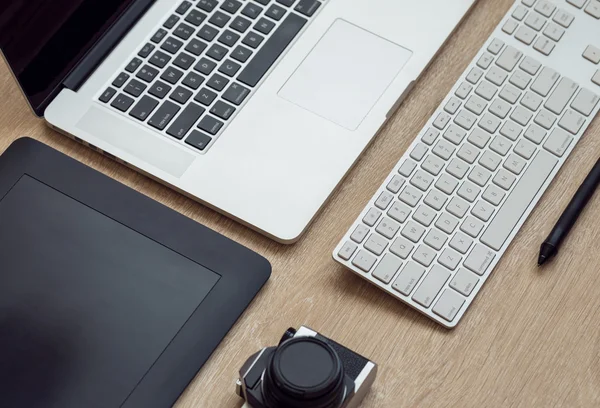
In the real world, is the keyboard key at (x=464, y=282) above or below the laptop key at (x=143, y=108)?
above

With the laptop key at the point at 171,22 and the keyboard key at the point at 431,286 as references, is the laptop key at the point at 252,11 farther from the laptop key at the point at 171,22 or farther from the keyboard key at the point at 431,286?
the keyboard key at the point at 431,286

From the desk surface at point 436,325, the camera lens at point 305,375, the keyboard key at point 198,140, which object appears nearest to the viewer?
the camera lens at point 305,375

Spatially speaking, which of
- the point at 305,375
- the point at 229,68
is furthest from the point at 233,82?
the point at 305,375

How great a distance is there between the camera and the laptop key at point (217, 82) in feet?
2.78

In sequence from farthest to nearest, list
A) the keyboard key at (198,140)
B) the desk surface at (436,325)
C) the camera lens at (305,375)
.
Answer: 1. the keyboard key at (198,140)
2. the desk surface at (436,325)
3. the camera lens at (305,375)

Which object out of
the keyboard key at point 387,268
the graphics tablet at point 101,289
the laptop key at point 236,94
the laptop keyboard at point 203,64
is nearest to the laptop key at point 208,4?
the laptop keyboard at point 203,64

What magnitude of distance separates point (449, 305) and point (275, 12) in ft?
1.21

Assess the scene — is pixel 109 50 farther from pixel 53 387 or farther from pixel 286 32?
pixel 53 387

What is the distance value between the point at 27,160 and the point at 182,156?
0.52 ft

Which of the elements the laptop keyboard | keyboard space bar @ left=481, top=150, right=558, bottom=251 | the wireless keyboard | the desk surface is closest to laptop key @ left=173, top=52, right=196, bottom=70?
the laptop keyboard

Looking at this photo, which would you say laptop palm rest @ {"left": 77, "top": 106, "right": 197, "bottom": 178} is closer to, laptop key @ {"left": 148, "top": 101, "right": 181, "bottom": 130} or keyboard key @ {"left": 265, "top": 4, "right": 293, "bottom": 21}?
laptop key @ {"left": 148, "top": 101, "right": 181, "bottom": 130}

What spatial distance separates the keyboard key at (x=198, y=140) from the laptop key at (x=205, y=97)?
36mm

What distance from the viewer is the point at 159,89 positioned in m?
0.85

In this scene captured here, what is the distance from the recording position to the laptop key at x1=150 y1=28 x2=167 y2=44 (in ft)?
2.89
